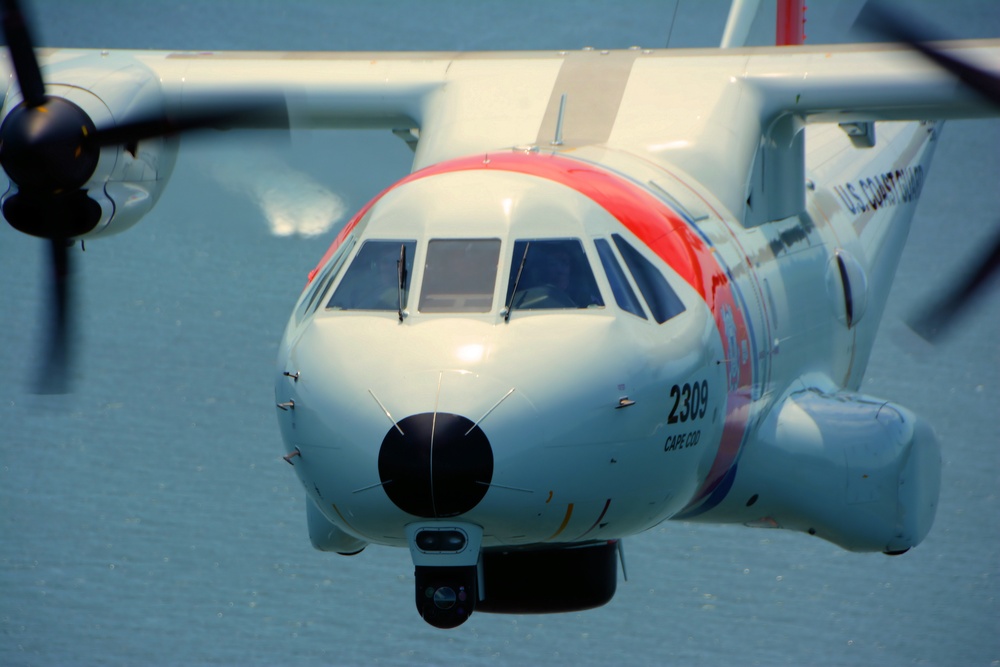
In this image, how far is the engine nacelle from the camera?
42.9 ft

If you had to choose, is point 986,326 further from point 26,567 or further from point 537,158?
point 537,158

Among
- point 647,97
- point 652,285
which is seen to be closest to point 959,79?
point 647,97

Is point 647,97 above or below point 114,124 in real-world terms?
below

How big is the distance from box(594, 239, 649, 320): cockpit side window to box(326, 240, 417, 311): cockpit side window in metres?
1.11

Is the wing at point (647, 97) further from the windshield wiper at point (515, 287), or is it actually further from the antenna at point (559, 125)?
the windshield wiper at point (515, 287)

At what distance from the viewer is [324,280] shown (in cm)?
1012

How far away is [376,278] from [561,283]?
1.08 metres

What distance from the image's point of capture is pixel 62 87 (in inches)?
517

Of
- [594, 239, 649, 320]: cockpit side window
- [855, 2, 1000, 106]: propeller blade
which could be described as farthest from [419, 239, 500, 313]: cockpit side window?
[855, 2, 1000, 106]: propeller blade

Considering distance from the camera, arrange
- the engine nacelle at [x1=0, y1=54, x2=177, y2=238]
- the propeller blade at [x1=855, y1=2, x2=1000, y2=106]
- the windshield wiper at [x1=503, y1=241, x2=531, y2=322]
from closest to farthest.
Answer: the windshield wiper at [x1=503, y1=241, x2=531, y2=322], the propeller blade at [x1=855, y1=2, x2=1000, y2=106], the engine nacelle at [x1=0, y1=54, x2=177, y2=238]

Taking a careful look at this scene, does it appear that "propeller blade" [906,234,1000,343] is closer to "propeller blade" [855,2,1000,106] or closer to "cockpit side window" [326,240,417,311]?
"propeller blade" [855,2,1000,106]

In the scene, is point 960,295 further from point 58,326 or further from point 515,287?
point 58,326

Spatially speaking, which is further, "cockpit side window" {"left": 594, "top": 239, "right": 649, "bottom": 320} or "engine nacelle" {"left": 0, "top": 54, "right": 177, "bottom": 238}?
"engine nacelle" {"left": 0, "top": 54, "right": 177, "bottom": 238}

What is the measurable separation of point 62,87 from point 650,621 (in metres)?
8.71
